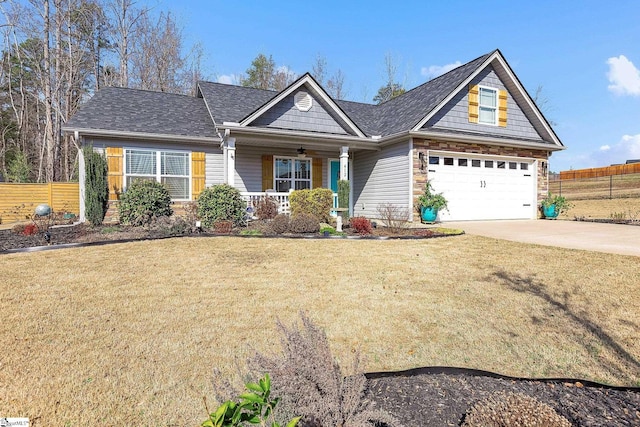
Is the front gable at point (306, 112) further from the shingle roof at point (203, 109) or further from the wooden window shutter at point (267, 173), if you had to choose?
the wooden window shutter at point (267, 173)

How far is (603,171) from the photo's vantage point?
29.1 metres

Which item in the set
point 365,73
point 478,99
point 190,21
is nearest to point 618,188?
point 478,99

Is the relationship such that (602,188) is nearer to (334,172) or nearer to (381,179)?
(381,179)

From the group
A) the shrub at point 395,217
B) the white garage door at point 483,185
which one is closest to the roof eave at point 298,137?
the shrub at point 395,217

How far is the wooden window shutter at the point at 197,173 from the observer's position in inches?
→ 484

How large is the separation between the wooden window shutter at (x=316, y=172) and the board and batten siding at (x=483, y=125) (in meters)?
4.45

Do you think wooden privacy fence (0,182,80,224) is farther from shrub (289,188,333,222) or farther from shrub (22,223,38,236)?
shrub (289,188,333,222)

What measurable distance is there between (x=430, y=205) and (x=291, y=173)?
5.54 metres

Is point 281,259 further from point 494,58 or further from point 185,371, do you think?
point 494,58

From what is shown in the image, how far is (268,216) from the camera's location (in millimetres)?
10773

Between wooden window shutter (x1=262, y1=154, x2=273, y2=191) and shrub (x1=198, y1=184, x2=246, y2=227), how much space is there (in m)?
3.77

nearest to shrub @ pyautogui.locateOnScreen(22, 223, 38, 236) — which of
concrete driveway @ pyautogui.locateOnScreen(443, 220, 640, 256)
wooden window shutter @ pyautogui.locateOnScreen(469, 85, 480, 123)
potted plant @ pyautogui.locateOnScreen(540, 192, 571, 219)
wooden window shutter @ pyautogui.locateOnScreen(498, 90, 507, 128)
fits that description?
concrete driveway @ pyautogui.locateOnScreen(443, 220, 640, 256)

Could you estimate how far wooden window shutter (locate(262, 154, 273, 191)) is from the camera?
13.4m

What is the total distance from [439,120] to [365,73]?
1783 centimetres
